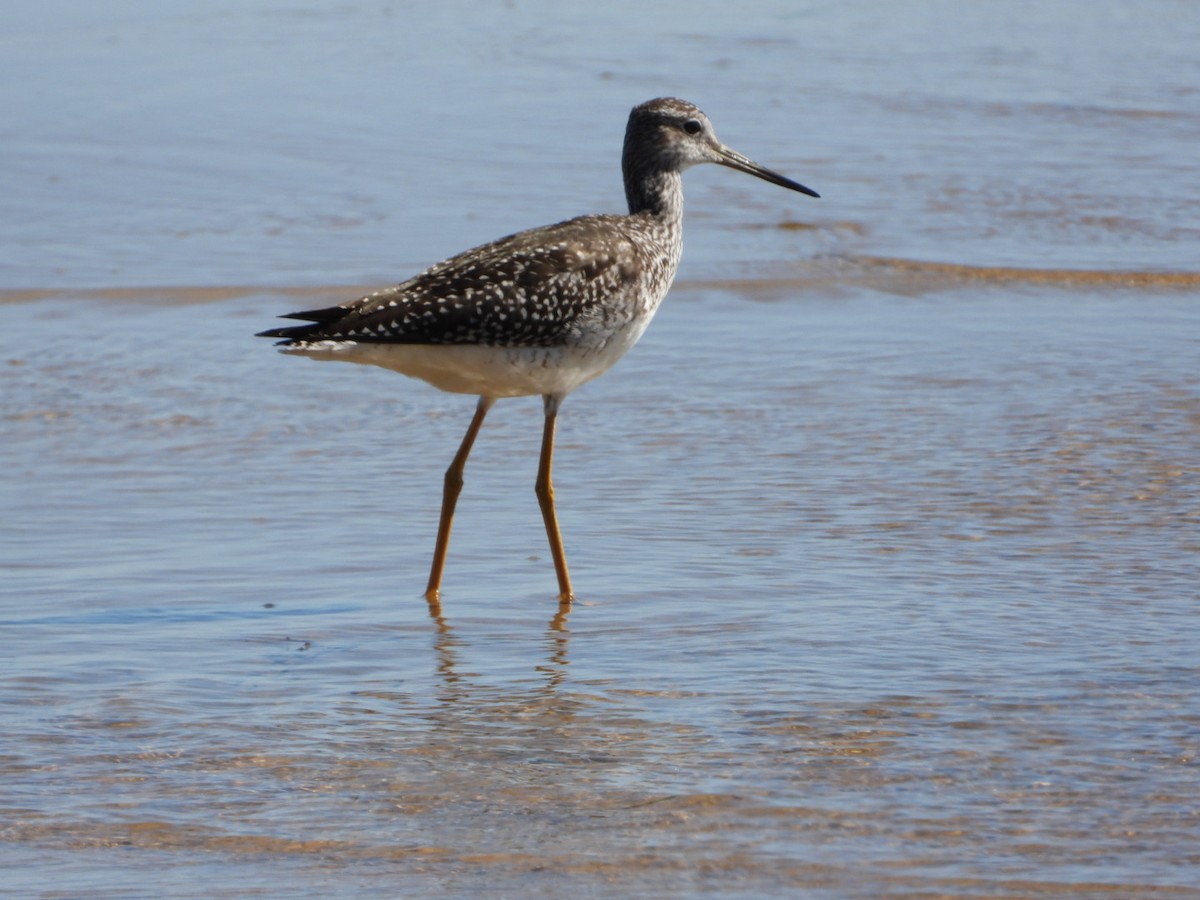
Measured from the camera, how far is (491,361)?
6.07 meters

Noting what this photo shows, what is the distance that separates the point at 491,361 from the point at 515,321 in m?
0.15

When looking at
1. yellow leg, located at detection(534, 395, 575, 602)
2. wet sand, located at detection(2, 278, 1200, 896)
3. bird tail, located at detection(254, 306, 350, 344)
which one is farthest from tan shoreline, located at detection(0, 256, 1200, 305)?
bird tail, located at detection(254, 306, 350, 344)

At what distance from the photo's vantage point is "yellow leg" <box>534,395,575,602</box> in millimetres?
5930

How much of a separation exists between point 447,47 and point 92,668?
14128 millimetres

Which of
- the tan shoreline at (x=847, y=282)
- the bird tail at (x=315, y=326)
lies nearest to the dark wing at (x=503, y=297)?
the bird tail at (x=315, y=326)

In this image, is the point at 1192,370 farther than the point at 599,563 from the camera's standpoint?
Yes

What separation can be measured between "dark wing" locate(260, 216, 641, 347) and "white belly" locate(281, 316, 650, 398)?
0.03 metres

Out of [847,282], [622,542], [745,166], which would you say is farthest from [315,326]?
[847,282]

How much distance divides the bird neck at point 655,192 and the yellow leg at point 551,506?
0.96 meters

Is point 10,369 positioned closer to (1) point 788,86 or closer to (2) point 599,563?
(2) point 599,563

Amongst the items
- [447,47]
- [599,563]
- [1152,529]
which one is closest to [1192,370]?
[1152,529]

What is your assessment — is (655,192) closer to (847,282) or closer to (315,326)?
(315,326)

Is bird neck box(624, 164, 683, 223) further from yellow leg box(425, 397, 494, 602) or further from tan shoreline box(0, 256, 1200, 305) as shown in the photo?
tan shoreline box(0, 256, 1200, 305)

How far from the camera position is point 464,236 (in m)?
11.2
